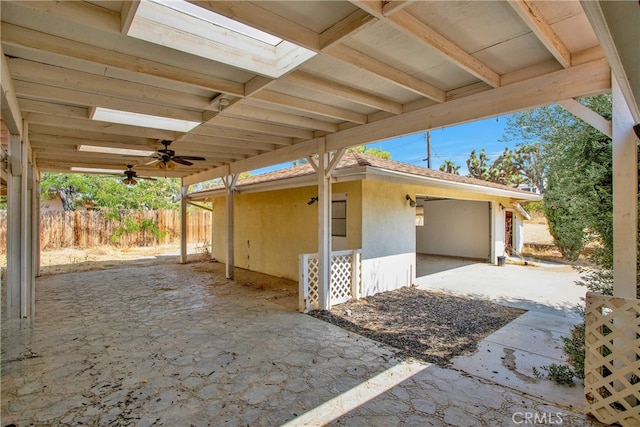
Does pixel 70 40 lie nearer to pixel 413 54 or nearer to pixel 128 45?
pixel 128 45

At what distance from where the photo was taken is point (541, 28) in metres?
2.38

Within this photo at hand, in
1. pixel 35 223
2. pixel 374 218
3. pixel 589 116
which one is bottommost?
Result: pixel 35 223

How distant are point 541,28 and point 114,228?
18439 millimetres

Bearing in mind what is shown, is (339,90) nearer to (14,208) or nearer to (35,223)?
(14,208)

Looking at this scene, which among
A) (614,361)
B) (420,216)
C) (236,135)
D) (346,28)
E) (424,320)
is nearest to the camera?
(346,28)

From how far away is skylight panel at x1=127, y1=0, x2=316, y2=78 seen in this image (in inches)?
96.8

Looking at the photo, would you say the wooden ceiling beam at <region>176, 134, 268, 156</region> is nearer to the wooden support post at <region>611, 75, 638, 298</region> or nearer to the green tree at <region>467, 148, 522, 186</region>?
the wooden support post at <region>611, 75, 638, 298</region>

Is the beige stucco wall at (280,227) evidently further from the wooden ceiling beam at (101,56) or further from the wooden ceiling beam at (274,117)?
the wooden ceiling beam at (101,56)

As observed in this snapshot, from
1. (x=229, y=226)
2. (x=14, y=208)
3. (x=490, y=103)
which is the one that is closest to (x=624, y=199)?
(x=490, y=103)

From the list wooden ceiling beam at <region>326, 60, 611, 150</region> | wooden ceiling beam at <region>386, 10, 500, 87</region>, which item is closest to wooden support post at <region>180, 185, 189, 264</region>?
wooden ceiling beam at <region>326, 60, 611, 150</region>

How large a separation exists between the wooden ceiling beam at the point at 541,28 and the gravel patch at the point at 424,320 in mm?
3326

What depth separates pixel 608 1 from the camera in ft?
Result: 3.89

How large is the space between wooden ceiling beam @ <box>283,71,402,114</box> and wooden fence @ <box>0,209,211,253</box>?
16.2 metres

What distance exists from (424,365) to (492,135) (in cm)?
2555
